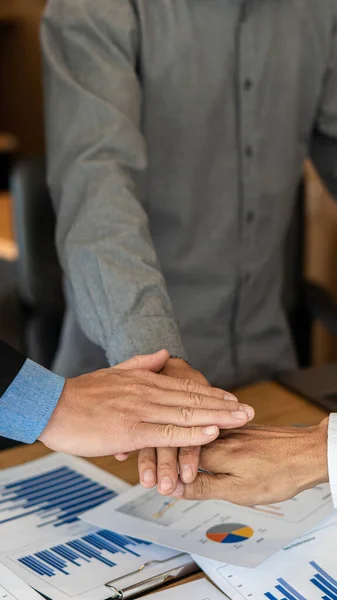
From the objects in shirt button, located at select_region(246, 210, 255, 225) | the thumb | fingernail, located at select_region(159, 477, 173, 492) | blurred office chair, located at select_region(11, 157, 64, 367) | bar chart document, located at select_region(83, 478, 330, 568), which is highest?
the thumb

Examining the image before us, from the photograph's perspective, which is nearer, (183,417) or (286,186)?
(183,417)

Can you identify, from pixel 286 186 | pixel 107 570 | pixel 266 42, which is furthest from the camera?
pixel 286 186

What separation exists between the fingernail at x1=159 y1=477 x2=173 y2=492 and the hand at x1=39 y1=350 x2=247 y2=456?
0.20 feet

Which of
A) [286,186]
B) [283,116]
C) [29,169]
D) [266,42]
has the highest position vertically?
[266,42]

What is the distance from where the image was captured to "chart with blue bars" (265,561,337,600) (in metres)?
0.99

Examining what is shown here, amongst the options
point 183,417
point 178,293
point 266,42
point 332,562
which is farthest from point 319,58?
point 332,562

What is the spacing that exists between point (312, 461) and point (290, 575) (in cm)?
15

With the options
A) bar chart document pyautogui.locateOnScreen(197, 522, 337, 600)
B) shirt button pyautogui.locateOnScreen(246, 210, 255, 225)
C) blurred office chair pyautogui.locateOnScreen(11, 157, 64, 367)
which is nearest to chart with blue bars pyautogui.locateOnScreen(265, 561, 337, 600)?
bar chart document pyautogui.locateOnScreen(197, 522, 337, 600)

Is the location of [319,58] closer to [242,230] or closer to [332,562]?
[242,230]

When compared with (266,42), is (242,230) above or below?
below

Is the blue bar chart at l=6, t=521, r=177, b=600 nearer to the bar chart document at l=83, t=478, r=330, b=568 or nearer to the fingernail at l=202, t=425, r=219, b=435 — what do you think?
the bar chart document at l=83, t=478, r=330, b=568

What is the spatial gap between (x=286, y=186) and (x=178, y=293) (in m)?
0.33

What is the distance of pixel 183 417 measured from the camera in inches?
45.5

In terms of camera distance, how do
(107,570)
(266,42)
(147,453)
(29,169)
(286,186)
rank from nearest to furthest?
1. (107,570)
2. (147,453)
3. (266,42)
4. (286,186)
5. (29,169)
